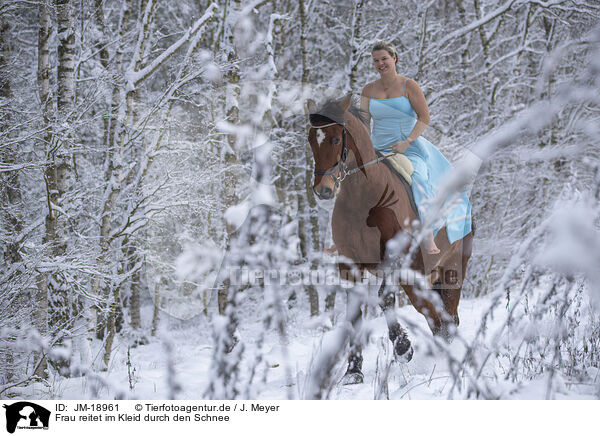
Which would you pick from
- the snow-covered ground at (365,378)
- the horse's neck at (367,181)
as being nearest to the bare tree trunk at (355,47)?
the horse's neck at (367,181)

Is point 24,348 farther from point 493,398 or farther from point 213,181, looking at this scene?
point 213,181

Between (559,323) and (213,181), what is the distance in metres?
4.90

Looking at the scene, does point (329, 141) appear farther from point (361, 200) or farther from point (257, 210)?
point (257, 210)

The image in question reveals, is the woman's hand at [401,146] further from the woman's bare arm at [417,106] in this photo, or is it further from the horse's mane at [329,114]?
the horse's mane at [329,114]

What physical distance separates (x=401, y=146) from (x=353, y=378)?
66.3 inches

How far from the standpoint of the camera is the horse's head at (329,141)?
2.73m

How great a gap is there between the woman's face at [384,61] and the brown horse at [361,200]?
1.20 feet

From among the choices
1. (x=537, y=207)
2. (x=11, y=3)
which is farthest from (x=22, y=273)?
(x=537, y=207)

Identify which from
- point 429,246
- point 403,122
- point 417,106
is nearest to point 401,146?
point 403,122
